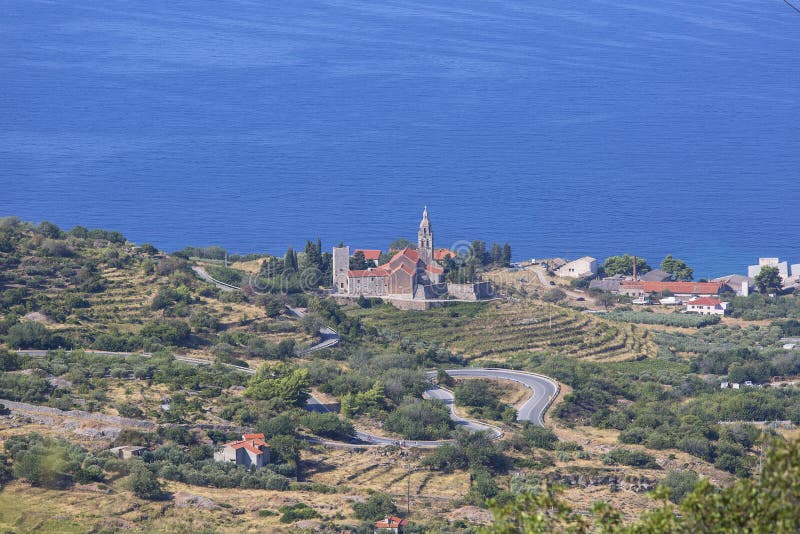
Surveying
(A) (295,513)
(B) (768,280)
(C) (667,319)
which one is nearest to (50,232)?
(C) (667,319)

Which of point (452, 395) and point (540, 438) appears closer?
point (540, 438)

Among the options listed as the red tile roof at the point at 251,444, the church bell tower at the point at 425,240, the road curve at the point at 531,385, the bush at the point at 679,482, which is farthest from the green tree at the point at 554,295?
the red tile roof at the point at 251,444

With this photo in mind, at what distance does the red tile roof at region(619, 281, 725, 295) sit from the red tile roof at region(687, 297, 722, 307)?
338 cm

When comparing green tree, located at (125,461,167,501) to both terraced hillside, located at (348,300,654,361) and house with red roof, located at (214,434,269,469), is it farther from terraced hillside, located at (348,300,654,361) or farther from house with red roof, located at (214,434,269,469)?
terraced hillside, located at (348,300,654,361)

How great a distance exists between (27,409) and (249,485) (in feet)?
36.3

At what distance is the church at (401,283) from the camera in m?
82.0

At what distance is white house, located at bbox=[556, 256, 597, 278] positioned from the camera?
104750 mm

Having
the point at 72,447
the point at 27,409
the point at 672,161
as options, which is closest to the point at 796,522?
the point at 72,447

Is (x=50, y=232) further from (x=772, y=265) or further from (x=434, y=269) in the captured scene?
(x=772, y=265)

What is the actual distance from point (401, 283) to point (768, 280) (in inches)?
1345

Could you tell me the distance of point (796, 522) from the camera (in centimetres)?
1745

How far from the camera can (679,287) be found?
98250 millimetres

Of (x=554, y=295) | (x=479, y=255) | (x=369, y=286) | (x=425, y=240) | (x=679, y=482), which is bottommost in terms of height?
(x=679, y=482)

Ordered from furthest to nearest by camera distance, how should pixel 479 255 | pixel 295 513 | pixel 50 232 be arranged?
pixel 479 255
pixel 50 232
pixel 295 513
